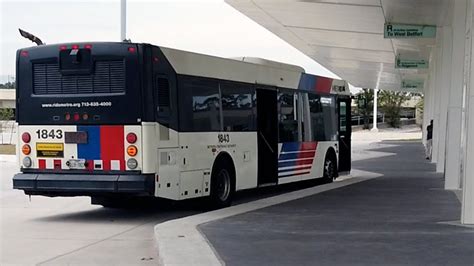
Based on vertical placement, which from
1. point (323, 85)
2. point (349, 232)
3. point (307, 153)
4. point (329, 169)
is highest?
point (323, 85)

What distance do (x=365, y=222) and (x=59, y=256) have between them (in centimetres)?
455

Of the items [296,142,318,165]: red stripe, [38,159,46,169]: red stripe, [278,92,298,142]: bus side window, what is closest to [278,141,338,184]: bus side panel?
[296,142,318,165]: red stripe

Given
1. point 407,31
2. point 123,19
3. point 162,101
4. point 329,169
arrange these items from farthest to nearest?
1. point 123,19
2. point 407,31
3. point 329,169
4. point 162,101

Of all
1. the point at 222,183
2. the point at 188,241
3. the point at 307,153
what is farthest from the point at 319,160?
the point at 188,241

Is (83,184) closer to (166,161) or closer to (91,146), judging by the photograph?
(91,146)

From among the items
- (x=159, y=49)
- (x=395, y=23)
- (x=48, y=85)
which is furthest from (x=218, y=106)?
(x=395, y=23)

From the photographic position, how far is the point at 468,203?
959 cm

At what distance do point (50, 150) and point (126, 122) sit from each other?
1569 mm

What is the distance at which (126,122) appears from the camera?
1097 centimetres

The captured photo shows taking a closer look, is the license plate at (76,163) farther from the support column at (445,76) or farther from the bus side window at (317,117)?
the support column at (445,76)

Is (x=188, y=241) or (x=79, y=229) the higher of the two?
(x=188, y=241)

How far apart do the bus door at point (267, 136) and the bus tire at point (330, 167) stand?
329 cm

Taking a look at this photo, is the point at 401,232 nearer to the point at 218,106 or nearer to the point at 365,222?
the point at 365,222

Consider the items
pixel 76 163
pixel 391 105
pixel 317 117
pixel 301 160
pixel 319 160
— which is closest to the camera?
pixel 76 163
